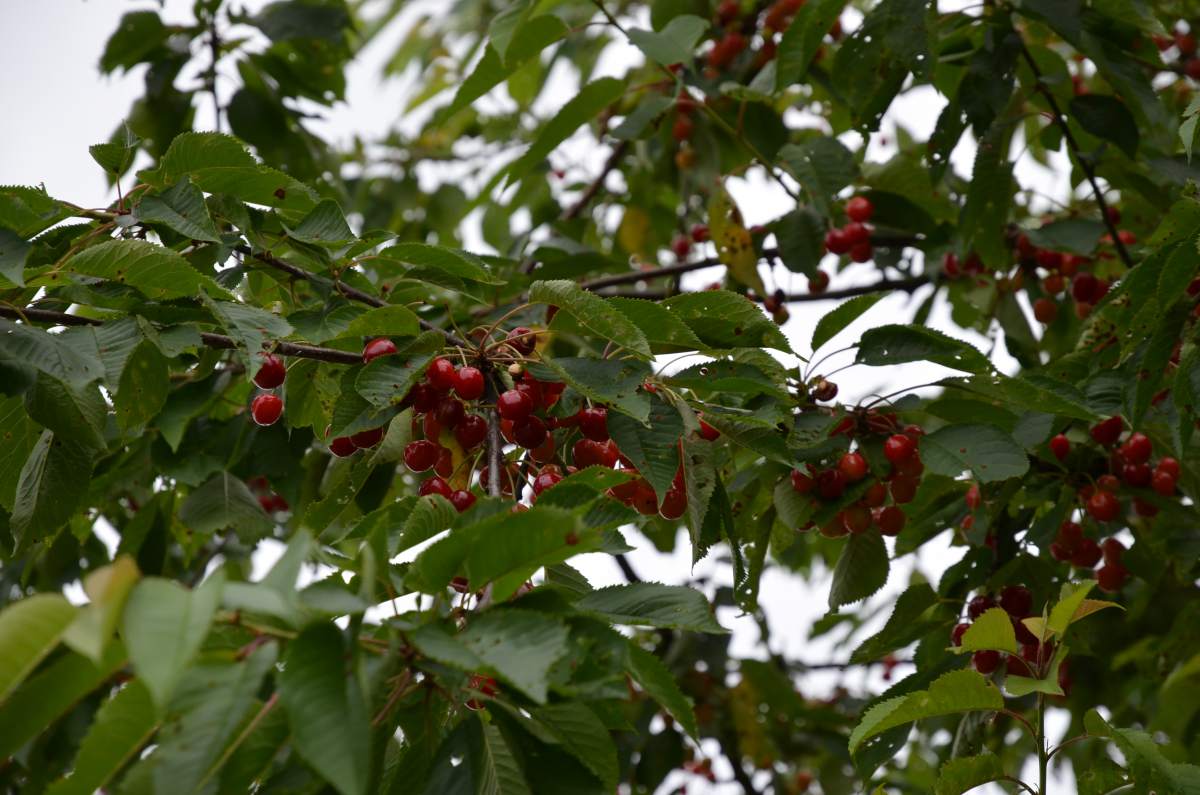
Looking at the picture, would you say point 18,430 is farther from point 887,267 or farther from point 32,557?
point 887,267

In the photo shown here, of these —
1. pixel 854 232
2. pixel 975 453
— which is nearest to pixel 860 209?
pixel 854 232

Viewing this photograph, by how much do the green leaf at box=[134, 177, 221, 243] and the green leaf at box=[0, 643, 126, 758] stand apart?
862mm

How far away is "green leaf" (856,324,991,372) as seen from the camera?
206 centimetres

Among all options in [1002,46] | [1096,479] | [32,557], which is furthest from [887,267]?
[32,557]

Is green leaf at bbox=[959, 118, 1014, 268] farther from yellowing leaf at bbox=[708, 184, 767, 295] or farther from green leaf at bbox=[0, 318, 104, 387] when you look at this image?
green leaf at bbox=[0, 318, 104, 387]

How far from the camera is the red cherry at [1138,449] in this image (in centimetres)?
262

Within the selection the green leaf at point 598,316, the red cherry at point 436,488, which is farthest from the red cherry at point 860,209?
the red cherry at point 436,488

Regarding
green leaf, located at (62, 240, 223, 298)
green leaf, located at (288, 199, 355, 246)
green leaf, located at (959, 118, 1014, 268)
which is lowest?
green leaf, located at (62, 240, 223, 298)

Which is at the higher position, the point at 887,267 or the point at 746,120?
the point at 746,120

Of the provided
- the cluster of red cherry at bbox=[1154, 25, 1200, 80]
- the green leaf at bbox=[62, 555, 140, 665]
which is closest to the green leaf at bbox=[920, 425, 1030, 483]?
the green leaf at bbox=[62, 555, 140, 665]

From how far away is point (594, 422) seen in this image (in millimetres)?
1933

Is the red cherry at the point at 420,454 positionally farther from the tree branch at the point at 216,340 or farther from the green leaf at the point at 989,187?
the green leaf at the point at 989,187

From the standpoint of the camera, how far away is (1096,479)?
106 inches

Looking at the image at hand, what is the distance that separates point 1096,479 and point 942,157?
889mm
